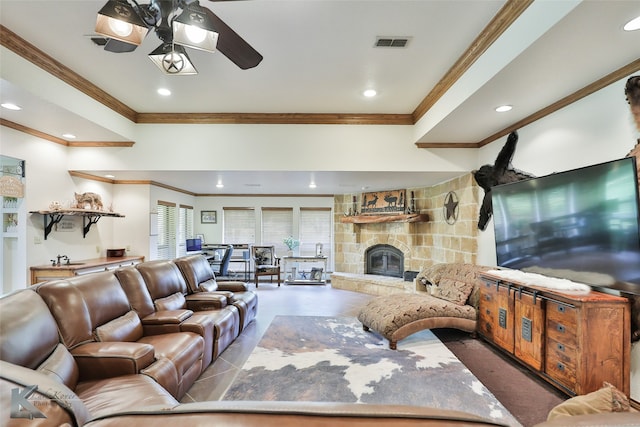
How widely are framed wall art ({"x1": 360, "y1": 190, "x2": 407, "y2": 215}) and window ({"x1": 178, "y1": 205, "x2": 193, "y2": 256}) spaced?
4.43m

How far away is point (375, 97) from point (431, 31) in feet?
3.98

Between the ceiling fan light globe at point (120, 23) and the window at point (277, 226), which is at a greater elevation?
the ceiling fan light globe at point (120, 23)

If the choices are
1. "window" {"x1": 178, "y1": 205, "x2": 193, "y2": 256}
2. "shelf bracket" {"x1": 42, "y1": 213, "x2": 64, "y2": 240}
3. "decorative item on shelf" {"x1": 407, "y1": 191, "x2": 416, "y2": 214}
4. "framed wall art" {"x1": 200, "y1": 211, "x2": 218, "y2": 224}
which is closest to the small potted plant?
"framed wall art" {"x1": 200, "y1": 211, "x2": 218, "y2": 224}

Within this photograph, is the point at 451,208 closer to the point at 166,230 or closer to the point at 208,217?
the point at 166,230

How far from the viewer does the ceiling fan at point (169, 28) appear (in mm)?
1645

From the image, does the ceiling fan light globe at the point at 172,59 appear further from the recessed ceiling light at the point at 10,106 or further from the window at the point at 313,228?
the window at the point at 313,228

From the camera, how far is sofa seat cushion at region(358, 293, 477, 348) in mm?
3305

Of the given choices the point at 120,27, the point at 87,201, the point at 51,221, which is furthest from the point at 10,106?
the point at 120,27

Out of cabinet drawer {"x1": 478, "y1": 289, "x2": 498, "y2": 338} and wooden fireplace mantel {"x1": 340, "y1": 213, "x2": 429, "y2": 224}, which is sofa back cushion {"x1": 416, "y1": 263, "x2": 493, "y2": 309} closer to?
cabinet drawer {"x1": 478, "y1": 289, "x2": 498, "y2": 338}

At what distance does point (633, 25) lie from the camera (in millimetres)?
1666

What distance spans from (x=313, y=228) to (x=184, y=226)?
10.8 ft

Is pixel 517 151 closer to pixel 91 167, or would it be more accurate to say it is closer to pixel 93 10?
pixel 93 10

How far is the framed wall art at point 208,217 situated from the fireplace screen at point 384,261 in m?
4.20

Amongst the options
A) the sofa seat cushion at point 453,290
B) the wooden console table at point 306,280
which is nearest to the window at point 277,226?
the wooden console table at point 306,280
